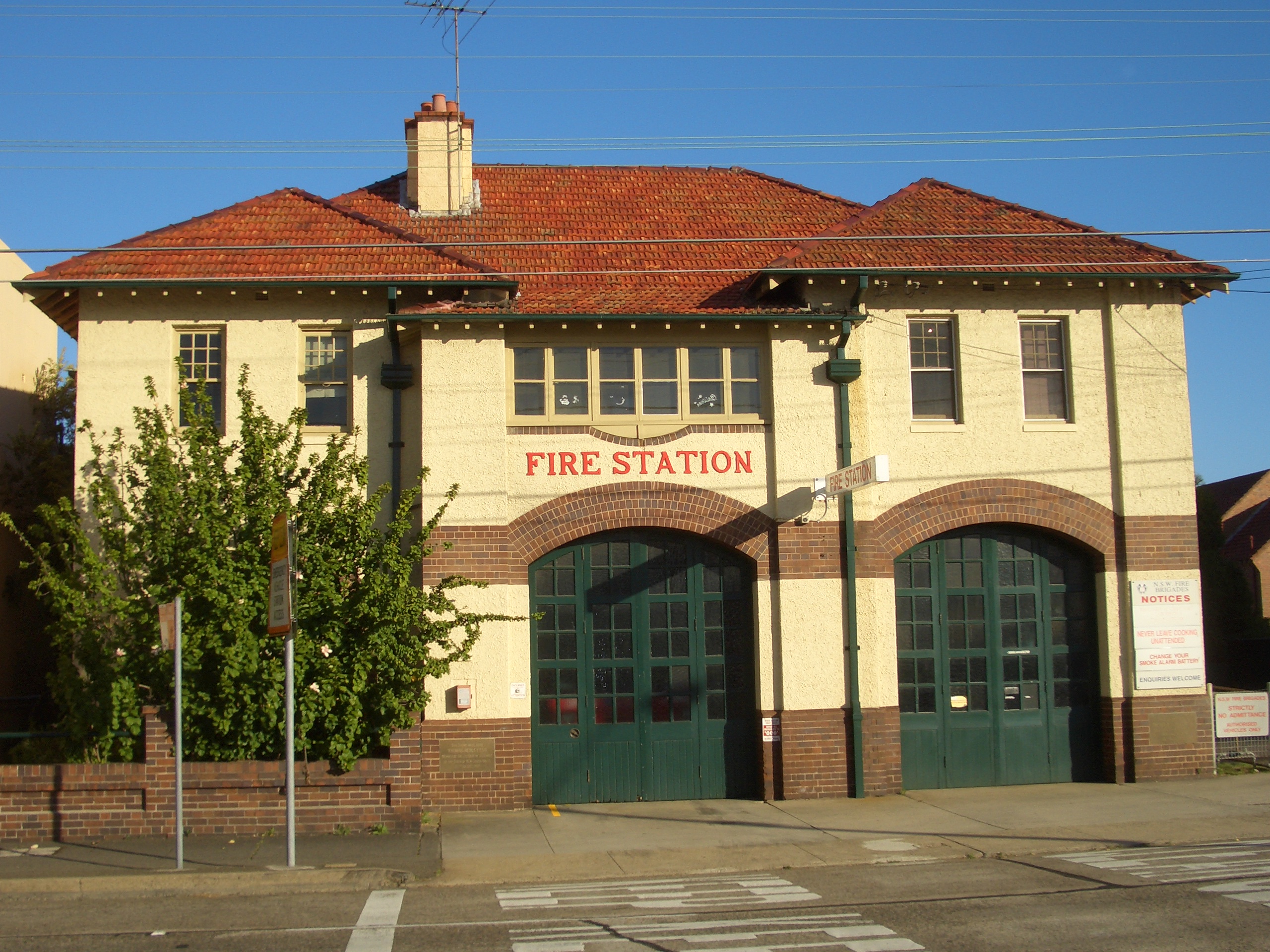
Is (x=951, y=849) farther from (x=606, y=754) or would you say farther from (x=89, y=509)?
(x=89, y=509)

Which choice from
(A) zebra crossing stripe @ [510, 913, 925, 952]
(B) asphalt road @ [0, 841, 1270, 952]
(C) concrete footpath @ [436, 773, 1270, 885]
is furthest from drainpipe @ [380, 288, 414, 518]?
(A) zebra crossing stripe @ [510, 913, 925, 952]

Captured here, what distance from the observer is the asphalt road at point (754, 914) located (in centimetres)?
843

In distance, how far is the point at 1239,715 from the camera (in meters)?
16.6

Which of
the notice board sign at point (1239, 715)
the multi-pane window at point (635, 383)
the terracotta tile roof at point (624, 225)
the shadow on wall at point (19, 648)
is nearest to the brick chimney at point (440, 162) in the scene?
the terracotta tile roof at point (624, 225)

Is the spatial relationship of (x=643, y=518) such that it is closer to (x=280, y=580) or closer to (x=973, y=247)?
(x=280, y=580)

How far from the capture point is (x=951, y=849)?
39.8 feet

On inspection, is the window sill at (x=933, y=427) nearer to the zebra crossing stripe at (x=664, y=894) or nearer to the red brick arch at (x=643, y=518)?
the red brick arch at (x=643, y=518)

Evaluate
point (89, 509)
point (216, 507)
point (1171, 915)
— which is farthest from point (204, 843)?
point (1171, 915)

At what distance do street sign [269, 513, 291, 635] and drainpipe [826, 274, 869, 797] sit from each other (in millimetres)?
7581

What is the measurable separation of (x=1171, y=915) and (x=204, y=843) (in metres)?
9.36

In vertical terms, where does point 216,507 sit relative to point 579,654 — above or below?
above

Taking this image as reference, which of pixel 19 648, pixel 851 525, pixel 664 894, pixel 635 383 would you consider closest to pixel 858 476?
pixel 851 525

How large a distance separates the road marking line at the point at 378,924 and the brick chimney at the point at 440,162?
1108 centimetres

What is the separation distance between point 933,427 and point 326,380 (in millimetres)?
8450
